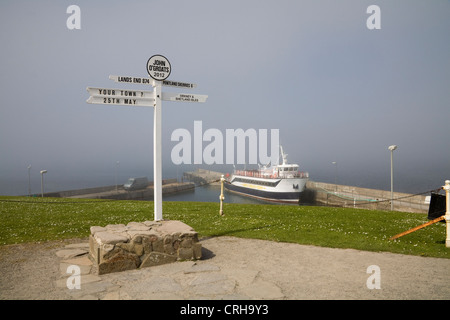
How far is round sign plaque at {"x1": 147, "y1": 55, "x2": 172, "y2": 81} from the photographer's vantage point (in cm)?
852

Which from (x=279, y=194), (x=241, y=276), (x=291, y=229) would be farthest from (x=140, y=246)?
(x=279, y=194)

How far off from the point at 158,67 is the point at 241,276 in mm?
6175

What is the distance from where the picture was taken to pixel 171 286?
5.01 meters

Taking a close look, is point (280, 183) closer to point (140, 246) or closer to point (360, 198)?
point (360, 198)

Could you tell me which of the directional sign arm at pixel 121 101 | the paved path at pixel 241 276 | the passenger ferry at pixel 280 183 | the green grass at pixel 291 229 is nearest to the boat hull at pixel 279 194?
the passenger ferry at pixel 280 183

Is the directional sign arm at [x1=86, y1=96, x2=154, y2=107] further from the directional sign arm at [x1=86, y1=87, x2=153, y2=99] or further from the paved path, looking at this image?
the paved path

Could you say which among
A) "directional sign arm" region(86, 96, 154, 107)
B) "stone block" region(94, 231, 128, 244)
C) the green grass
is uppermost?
"directional sign arm" region(86, 96, 154, 107)

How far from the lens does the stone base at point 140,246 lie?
5.72 m

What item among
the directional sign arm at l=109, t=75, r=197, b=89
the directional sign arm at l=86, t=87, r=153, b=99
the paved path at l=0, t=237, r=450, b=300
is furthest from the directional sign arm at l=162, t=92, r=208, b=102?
the paved path at l=0, t=237, r=450, b=300

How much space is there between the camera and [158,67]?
28.4ft

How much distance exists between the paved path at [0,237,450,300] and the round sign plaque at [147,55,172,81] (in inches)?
197

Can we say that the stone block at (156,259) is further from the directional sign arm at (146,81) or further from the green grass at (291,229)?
the directional sign arm at (146,81)
